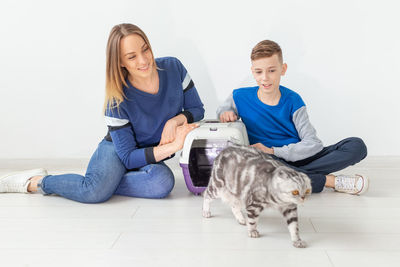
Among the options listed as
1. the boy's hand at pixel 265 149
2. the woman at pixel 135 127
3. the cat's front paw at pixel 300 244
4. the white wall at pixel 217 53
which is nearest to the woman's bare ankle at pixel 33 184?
the woman at pixel 135 127

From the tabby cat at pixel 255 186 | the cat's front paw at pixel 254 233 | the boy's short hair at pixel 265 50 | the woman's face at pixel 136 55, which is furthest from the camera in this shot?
the boy's short hair at pixel 265 50

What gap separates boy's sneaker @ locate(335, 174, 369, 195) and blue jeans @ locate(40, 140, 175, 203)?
79 centimetres

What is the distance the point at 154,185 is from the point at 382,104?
138 cm

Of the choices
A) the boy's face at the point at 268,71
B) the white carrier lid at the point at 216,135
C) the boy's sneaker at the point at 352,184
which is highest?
the boy's face at the point at 268,71

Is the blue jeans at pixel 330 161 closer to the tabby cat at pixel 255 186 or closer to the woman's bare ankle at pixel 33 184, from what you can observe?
the tabby cat at pixel 255 186

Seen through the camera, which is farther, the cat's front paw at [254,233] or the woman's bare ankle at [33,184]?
the woman's bare ankle at [33,184]

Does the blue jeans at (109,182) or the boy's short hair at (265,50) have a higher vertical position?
the boy's short hair at (265,50)

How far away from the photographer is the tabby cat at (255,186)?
1.35 metres

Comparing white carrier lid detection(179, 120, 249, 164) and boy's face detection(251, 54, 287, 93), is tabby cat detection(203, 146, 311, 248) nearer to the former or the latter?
white carrier lid detection(179, 120, 249, 164)

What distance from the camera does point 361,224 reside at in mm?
1637

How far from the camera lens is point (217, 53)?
246 cm

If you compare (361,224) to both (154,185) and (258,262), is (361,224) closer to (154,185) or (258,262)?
(258,262)

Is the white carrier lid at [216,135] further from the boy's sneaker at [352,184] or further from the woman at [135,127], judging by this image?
the boy's sneaker at [352,184]

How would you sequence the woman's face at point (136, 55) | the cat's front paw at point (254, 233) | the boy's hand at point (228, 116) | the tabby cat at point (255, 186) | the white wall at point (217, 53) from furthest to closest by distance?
the white wall at point (217, 53), the boy's hand at point (228, 116), the woman's face at point (136, 55), the cat's front paw at point (254, 233), the tabby cat at point (255, 186)
